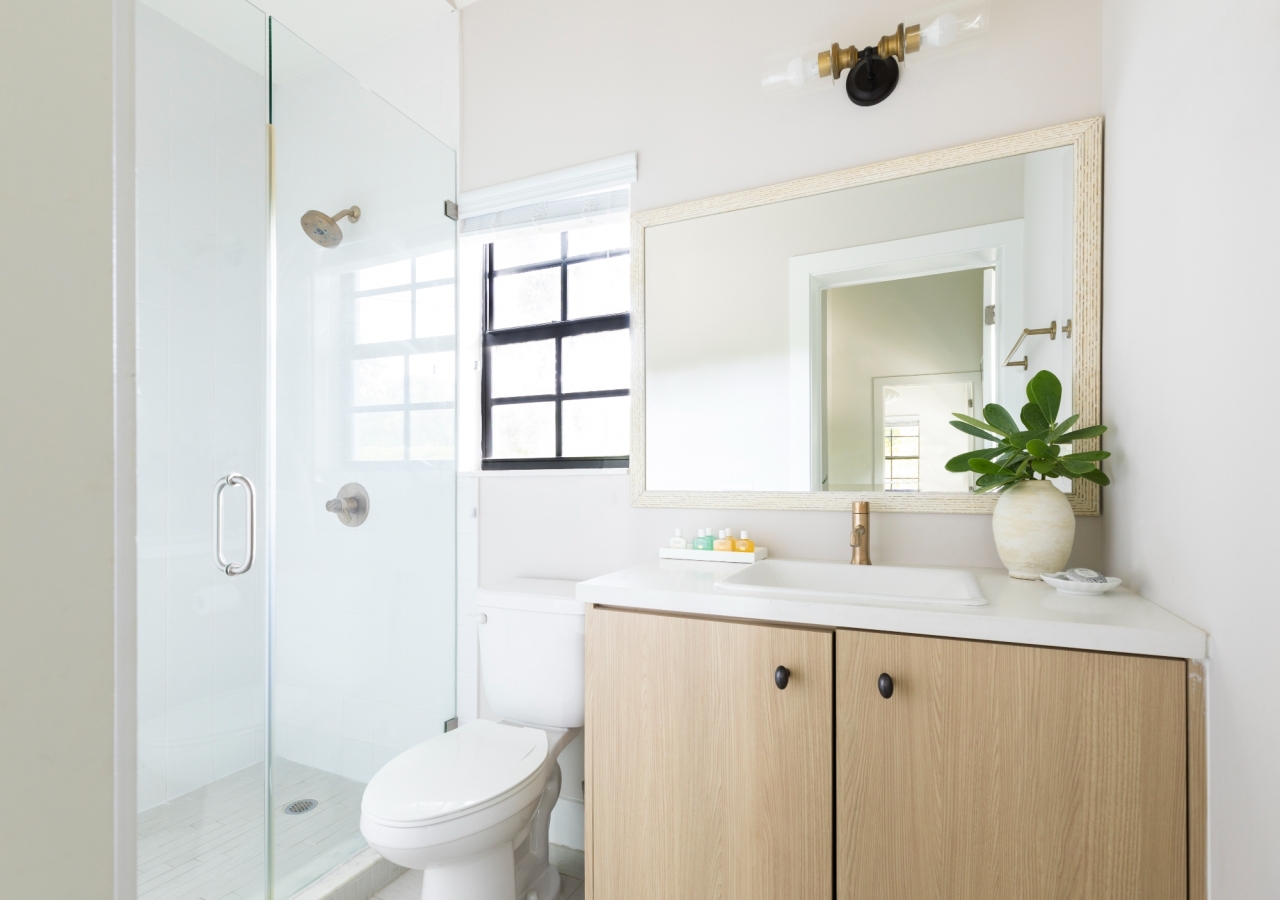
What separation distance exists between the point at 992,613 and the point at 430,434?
5.47 feet

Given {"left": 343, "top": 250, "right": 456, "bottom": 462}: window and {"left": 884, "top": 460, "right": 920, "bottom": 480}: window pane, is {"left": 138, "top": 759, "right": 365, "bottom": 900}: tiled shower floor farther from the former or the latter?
{"left": 884, "top": 460, "right": 920, "bottom": 480}: window pane

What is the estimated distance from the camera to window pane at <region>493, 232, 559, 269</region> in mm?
2135

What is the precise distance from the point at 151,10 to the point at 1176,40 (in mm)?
2157

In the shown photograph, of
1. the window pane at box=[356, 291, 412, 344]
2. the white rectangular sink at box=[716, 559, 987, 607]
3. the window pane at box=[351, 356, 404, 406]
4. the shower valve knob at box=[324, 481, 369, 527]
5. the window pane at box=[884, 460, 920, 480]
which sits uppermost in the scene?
the window pane at box=[356, 291, 412, 344]

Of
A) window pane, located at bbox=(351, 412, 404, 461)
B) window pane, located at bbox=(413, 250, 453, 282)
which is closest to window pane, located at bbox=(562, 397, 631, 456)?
window pane, located at bbox=(351, 412, 404, 461)

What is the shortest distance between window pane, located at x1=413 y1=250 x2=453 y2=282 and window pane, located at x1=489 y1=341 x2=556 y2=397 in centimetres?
30

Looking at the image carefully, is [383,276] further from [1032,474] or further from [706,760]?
[1032,474]

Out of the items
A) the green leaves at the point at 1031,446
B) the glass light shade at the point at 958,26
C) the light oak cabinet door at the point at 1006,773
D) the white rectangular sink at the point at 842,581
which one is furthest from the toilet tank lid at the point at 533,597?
the glass light shade at the point at 958,26

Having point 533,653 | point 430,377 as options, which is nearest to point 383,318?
point 430,377

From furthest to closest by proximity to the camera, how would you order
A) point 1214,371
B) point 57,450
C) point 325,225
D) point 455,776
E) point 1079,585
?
point 325,225, point 455,776, point 1079,585, point 1214,371, point 57,450

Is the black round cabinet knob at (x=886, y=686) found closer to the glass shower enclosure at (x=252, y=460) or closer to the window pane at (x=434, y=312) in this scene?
the glass shower enclosure at (x=252, y=460)

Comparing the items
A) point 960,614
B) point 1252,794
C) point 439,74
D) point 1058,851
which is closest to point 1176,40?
point 960,614

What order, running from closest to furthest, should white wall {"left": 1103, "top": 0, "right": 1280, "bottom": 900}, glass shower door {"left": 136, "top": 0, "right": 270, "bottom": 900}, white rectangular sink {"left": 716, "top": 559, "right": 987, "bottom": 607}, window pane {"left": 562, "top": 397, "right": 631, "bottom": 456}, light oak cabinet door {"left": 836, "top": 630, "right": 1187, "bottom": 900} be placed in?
white wall {"left": 1103, "top": 0, "right": 1280, "bottom": 900}, light oak cabinet door {"left": 836, "top": 630, "right": 1187, "bottom": 900}, white rectangular sink {"left": 716, "top": 559, "right": 987, "bottom": 607}, glass shower door {"left": 136, "top": 0, "right": 270, "bottom": 900}, window pane {"left": 562, "top": 397, "right": 631, "bottom": 456}

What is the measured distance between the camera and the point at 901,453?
157 centimetres
